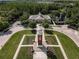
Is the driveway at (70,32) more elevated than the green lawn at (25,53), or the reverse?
the green lawn at (25,53)

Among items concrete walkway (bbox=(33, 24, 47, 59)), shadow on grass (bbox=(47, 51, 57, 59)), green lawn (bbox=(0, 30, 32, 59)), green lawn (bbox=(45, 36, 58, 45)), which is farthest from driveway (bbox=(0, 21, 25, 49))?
shadow on grass (bbox=(47, 51, 57, 59))

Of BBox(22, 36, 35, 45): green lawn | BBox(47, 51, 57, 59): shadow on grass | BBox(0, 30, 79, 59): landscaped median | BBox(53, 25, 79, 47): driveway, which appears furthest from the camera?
BBox(53, 25, 79, 47): driveway

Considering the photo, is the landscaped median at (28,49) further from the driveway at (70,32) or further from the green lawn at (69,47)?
the driveway at (70,32)

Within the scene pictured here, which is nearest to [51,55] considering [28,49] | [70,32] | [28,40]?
[28,49]

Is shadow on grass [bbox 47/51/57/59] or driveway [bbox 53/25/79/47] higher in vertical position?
shadow on grass [bbox 47/51/57/59]

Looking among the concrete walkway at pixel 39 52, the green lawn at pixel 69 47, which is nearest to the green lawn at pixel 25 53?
the concrete walkway at pixel 39 52

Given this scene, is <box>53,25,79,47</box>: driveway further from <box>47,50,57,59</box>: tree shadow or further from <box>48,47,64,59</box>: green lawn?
<box>47,50,57,59</box>: tree shadow
